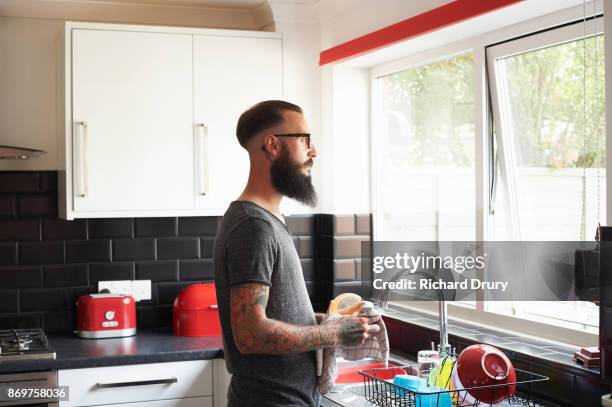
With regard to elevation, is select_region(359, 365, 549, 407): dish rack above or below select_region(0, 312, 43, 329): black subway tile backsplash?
below

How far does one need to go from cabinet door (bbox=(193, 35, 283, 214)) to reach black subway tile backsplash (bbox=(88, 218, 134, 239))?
1.42ft

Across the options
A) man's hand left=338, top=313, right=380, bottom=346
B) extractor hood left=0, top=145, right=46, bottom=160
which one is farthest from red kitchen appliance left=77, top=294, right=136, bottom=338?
man's hand left=338, top=313, right=380, bottom=346

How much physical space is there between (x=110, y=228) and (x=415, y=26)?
5.61 feet

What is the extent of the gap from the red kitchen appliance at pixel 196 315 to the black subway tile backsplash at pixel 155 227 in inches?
14.0

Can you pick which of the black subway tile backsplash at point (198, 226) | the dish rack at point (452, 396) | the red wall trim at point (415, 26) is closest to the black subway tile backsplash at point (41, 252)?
the black subway tile backsplash at point (198, 226)

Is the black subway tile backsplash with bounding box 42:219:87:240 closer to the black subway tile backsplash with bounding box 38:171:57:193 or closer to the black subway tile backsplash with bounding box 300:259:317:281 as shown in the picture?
the black subway tile backsplash with bounding box 38:171:57:193

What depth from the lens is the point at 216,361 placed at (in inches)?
135

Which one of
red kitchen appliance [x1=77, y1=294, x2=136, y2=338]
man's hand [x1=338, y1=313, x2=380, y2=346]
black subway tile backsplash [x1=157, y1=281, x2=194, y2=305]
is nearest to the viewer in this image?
man's hand [x1=338, y1=313, x2=380, y2=346]

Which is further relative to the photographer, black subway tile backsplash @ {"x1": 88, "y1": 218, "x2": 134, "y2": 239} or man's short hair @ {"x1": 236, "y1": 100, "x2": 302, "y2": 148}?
black subway tile backsplash @ {"x1": 88, "y1": 218, "x2": 134, "y2": 239}

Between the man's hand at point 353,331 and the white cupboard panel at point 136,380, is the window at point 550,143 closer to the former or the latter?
the man's hand at point 353,331

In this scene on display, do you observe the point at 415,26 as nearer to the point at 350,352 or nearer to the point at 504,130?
the point at 504,130

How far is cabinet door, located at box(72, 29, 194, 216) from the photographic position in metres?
3.49

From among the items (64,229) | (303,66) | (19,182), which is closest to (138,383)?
(64,229)

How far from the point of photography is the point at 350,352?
2.37m
